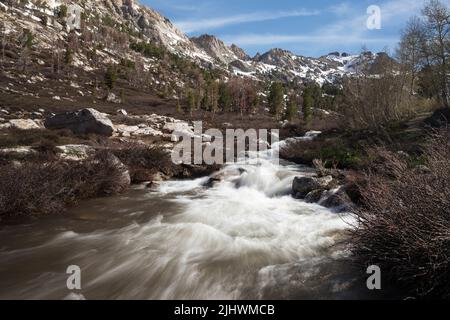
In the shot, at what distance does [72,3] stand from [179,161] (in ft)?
476

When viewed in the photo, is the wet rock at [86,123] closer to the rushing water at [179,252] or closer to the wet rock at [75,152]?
the wet rock at [75,152]

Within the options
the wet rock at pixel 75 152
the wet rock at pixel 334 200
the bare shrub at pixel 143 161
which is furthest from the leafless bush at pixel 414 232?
the wet rock at pixel 75 152

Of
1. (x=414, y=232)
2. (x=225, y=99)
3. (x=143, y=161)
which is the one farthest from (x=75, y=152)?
→ (x=225, y=99)

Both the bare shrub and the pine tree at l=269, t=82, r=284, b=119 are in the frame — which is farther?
the pine tree at l=269, t=82, r=284, b=119

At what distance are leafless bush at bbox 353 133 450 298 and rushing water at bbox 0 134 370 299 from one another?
0.80 m

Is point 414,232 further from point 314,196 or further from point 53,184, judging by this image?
point 53,184

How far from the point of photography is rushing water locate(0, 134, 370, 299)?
532 cm

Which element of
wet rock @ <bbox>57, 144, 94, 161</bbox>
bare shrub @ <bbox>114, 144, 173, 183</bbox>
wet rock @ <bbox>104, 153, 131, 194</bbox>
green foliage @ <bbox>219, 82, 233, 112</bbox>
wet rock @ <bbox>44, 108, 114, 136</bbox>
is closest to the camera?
wet rock @ <bbox>104, 153, 131, 194</bbox>

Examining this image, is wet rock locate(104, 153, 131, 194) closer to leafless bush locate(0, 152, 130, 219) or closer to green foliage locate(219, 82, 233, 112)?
leafless bush locate(0, 152, 130, 219)

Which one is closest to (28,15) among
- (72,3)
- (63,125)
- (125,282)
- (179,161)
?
(72,3)

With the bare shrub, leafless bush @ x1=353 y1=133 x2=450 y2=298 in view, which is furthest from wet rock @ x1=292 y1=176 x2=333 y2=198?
the bare shrub

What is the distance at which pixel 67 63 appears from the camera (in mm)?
73438

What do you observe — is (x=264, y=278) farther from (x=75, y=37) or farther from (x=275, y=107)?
(x=75, y=37)

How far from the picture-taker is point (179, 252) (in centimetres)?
688
